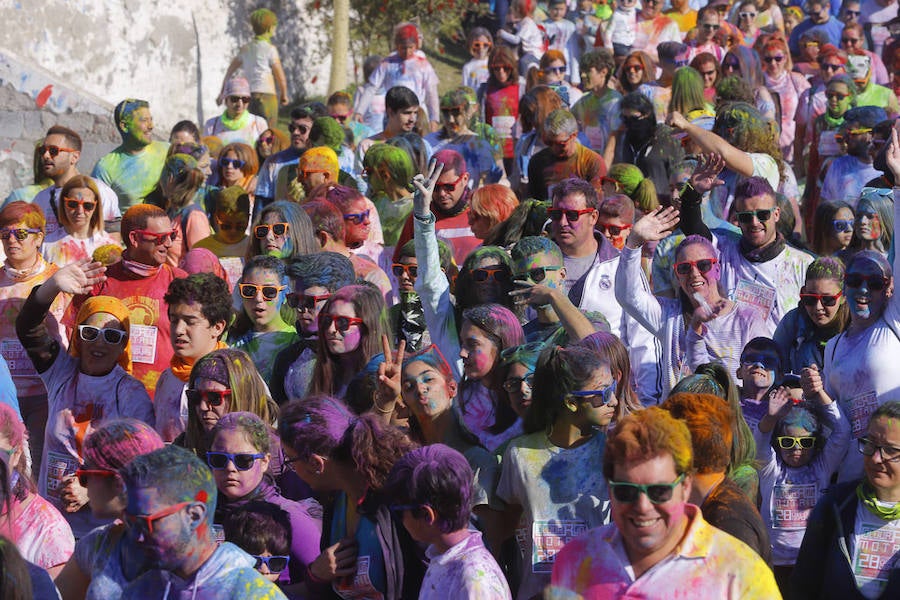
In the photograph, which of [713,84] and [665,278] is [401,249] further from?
[713,84]

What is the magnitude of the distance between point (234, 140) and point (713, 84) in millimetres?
4138

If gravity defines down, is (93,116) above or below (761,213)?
below

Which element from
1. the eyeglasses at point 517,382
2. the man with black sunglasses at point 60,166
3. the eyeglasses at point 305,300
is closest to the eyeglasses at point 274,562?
the eyeglasses at point 517,382

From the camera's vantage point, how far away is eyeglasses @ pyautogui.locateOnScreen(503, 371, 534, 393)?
18.0ft

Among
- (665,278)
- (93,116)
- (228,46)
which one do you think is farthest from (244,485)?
(228,46)

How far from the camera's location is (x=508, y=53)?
1256 centimetres

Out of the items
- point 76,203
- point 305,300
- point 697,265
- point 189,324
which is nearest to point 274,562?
point 189,324

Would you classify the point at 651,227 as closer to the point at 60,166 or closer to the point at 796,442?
the point at 796,442

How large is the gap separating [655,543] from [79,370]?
3.26 meters

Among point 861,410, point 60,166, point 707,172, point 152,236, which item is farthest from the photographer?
point 60,166

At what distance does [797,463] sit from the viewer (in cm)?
583

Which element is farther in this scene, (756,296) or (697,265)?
(756,296)

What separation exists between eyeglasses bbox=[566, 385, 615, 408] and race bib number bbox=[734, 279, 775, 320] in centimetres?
236

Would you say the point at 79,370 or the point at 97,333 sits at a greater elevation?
the point at 97,333
